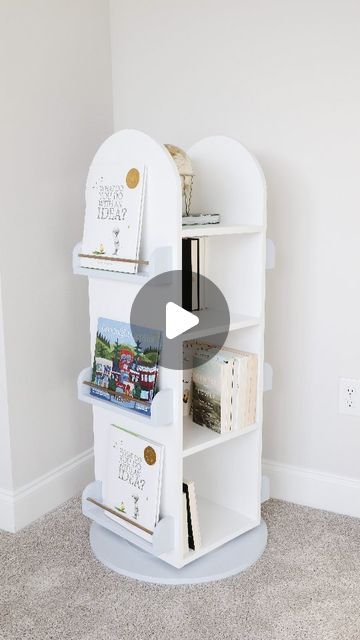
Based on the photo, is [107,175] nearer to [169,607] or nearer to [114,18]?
[114,18]

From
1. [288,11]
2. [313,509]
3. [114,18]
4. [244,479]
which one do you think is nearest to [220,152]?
[288,11]

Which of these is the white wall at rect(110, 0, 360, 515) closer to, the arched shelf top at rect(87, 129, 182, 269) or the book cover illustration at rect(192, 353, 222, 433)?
the book cover illustration at rect(192, 353, 222, 433)

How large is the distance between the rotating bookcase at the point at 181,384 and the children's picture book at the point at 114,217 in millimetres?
26

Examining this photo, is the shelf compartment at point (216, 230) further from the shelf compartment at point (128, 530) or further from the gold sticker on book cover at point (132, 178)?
the shelf compartment at point (128, 530)

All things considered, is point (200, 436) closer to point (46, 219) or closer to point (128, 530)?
point (128, 530)

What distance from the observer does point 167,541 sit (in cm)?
171

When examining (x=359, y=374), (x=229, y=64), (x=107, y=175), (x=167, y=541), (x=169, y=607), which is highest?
(x=229, y=64)

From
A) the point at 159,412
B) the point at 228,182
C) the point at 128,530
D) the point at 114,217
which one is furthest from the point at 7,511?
the point at 228,182

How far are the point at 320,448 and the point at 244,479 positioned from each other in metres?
Result: 0.28

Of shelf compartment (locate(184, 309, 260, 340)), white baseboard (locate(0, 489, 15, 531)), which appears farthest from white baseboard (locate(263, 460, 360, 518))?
white baseboard (locate(0, 489, 15, 531))

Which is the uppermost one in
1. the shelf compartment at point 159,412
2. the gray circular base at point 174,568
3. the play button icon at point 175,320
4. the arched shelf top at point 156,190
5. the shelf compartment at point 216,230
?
the arched shelf top at point 156,190

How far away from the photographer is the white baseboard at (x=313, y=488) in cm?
205

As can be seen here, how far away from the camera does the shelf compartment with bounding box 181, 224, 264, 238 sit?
1.63 metres
